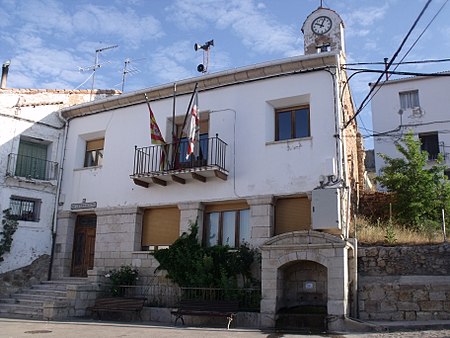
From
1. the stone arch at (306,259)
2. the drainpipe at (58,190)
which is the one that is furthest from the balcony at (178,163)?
the drainpipe at (58,190)

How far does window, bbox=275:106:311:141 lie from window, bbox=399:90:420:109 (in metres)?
14.1

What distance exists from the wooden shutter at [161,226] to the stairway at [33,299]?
2266 millimetres

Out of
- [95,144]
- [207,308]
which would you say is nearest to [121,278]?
[207,308]

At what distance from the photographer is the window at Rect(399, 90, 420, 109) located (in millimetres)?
24469

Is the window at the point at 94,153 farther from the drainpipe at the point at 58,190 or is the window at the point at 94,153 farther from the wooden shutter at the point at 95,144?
the drainpipe at the point at 58,190

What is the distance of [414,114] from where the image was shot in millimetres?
24234

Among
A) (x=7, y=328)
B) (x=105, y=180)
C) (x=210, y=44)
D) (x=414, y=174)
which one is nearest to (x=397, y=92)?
(x=414, y=174)

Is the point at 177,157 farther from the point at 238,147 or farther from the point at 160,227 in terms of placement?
the point at 160,227

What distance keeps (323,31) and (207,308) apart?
378 inches

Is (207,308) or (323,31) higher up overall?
(323,31)

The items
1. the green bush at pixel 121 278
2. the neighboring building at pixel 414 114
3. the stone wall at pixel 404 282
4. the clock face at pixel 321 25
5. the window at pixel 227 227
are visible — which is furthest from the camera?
the neighboring building at pixel 414 114

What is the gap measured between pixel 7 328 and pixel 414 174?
38.9ft

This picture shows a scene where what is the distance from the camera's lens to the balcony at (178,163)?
495 inches

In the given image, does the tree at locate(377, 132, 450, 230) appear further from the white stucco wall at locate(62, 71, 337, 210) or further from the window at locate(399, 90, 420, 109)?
the window at locate(399, 90, 420, 109)
